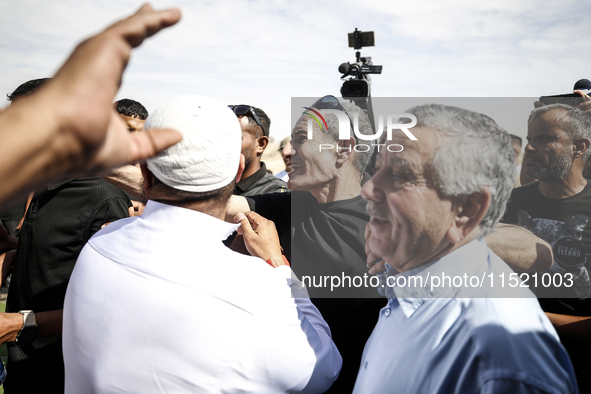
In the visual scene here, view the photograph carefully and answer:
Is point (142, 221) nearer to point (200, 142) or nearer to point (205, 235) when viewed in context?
point (205, 235)

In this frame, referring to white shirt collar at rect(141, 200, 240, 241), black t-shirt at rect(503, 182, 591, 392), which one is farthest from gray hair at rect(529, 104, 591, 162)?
white shirt collar at rect(141, 200, 240, 241)

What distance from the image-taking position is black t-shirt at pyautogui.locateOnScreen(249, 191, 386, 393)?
6.36ft

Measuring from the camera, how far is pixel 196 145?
Result: 1281 mm

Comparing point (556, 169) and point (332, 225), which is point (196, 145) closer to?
point (332, 225)

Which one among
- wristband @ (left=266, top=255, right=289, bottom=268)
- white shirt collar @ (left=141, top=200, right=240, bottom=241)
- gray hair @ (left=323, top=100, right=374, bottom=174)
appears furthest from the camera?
gray hair @ (left=323, top=100, right=374, bottom=174)

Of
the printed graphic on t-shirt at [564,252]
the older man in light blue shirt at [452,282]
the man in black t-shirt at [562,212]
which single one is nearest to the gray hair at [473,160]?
the older man in light blue shirt at [452,282]

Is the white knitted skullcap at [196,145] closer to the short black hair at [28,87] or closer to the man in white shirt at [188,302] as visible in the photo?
the man in white shirt at [188,302]

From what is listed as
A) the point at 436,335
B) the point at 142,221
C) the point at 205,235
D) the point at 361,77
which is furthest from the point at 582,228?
the point at 361,77

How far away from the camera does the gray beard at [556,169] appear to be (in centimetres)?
188

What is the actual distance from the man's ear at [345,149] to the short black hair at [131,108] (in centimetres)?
185

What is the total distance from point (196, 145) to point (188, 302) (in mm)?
472

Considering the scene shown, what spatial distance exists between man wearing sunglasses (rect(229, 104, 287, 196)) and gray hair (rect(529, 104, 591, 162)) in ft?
6.86

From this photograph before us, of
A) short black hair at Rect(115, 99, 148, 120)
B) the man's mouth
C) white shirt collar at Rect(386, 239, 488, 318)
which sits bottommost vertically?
white shirt collar at Rect(386, 239, 488, 318)

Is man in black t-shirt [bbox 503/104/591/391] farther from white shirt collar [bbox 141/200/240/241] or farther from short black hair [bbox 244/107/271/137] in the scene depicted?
short black hair [bbox 244/107/271/137]
